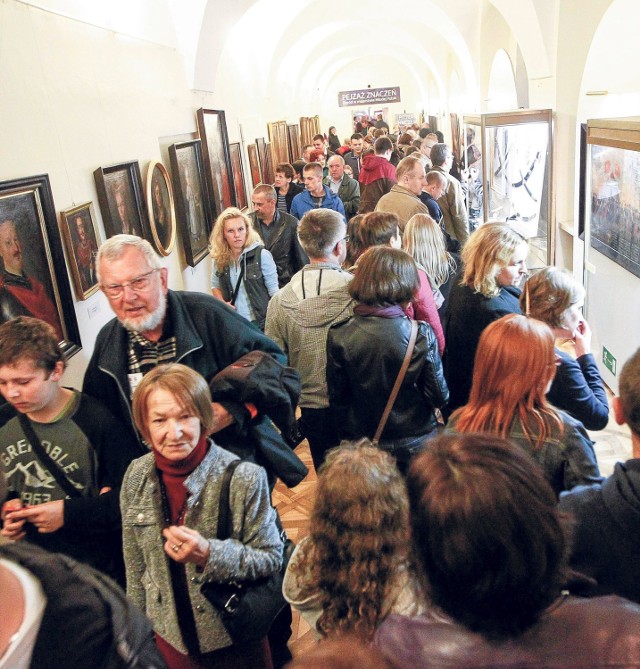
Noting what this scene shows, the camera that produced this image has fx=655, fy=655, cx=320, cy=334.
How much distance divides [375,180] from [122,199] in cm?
325

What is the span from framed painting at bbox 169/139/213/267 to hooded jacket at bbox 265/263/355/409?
358 cm

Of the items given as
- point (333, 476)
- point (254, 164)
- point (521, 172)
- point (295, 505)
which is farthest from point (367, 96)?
point (333, 476)

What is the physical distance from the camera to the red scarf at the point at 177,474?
2.08 metres

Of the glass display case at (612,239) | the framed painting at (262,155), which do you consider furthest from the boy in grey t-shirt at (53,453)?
the framed painting at (262,155)

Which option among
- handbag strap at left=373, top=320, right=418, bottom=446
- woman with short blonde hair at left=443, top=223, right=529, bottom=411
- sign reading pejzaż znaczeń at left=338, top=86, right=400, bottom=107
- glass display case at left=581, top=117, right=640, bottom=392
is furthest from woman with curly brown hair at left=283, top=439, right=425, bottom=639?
sign reading pejzaż znaczeń at left=338, top=86, right=400, bottom=107

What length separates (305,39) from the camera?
19.3 metres

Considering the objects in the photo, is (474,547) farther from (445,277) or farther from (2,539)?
(445,277)

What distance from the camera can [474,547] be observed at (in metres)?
1.08

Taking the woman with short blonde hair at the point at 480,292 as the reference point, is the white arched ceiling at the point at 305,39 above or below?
above

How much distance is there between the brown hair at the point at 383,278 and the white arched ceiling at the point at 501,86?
37.3 ft

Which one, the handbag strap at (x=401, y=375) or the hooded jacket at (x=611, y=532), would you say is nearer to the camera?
the hooded jacket at (x=611, y=532)

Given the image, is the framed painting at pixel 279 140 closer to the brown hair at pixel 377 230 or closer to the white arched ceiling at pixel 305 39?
the white arched ceiling at pixel 305 39

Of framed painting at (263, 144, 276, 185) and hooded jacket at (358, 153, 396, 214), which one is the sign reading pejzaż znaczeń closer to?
framed painting at (263, 144, 276, 185)

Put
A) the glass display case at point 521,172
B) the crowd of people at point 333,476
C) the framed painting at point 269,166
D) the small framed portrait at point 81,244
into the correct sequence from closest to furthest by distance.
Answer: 1. the crowd of people at point 333,476
2. the small framed portrait at point 81,244
3. the glass display case at point 521,172
4. the framed painting at point 269,166
